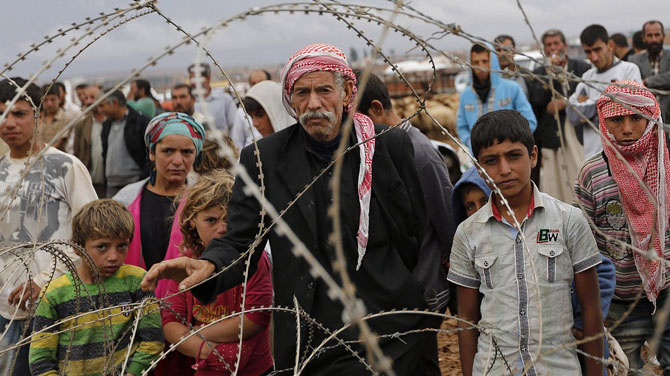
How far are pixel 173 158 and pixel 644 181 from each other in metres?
2.49

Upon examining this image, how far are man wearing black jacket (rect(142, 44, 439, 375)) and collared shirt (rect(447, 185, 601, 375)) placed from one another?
0.32m

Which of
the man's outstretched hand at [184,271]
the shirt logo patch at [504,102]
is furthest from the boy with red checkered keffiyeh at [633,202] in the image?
the shirt logo patch at [504,102]

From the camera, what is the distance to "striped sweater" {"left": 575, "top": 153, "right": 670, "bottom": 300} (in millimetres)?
3518

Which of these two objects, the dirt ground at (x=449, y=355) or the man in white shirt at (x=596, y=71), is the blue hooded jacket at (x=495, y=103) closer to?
the man in white shirt at (x=596, y=71)

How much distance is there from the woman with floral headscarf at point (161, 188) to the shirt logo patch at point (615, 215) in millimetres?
2191

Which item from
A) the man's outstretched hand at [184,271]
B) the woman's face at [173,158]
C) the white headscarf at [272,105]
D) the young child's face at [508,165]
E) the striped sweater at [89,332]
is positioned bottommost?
the striped sweater at [89,332]

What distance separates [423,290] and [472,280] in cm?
30

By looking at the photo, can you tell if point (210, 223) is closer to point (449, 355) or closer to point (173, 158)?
point (173, 158)

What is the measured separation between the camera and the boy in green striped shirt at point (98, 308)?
3.53 meters

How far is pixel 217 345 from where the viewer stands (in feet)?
11.7

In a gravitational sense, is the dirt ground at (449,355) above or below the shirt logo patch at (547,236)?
below

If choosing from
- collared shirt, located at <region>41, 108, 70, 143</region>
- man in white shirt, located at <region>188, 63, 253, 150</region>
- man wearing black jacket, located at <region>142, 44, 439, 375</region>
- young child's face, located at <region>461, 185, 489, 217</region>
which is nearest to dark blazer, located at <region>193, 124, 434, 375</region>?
man wearing black jacket, located at <region>142, 44, 439, 375</region>

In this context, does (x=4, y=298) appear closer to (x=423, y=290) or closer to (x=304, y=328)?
(x=304, y=328)

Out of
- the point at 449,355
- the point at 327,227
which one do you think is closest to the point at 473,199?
the point at 327,227
